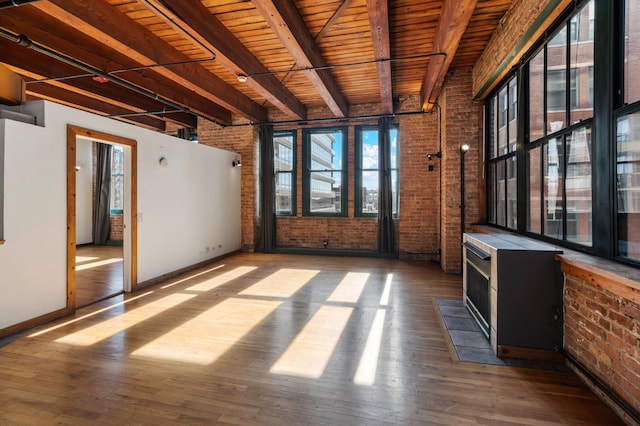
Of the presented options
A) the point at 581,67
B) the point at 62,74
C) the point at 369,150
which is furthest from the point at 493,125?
the point at 62,74

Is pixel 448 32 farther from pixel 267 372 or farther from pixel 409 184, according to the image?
pixel 267 372

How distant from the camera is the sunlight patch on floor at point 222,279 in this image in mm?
4938

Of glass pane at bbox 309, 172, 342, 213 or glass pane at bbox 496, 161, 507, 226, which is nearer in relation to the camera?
glass pane at bbox 496, 161, 507, 226

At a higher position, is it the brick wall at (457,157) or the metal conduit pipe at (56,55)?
the metal conduit pipe at (56,55)

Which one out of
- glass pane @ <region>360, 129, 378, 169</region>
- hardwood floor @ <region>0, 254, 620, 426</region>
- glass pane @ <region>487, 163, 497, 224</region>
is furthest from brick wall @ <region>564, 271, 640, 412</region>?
glass pane @ <region>360, 129, 378, 169</region>

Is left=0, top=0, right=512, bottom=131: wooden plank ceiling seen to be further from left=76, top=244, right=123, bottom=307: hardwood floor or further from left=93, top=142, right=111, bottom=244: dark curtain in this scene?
left=76, top=244, right=123, bottom=307: hardwood floor

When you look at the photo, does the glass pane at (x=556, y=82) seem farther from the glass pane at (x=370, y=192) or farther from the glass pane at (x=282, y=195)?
the glass pane at (x=282, y=195)

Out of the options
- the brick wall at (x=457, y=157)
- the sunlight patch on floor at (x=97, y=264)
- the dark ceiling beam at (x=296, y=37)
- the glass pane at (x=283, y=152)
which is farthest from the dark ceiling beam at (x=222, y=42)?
the sunlight patch on floor at (x=97, y=264)

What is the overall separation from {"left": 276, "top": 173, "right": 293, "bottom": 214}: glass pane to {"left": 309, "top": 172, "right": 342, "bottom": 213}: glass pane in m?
0.64

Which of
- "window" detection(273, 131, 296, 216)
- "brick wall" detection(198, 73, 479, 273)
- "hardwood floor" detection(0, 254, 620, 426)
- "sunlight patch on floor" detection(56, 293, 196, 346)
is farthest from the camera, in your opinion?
"window" detection(273, 131, 296, 216)

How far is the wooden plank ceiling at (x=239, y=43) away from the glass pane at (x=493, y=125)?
0.83 m

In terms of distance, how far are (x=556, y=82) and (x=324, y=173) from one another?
17.4ft

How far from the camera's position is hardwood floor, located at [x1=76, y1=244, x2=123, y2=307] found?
4.57 meters

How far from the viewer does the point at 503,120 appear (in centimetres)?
455
